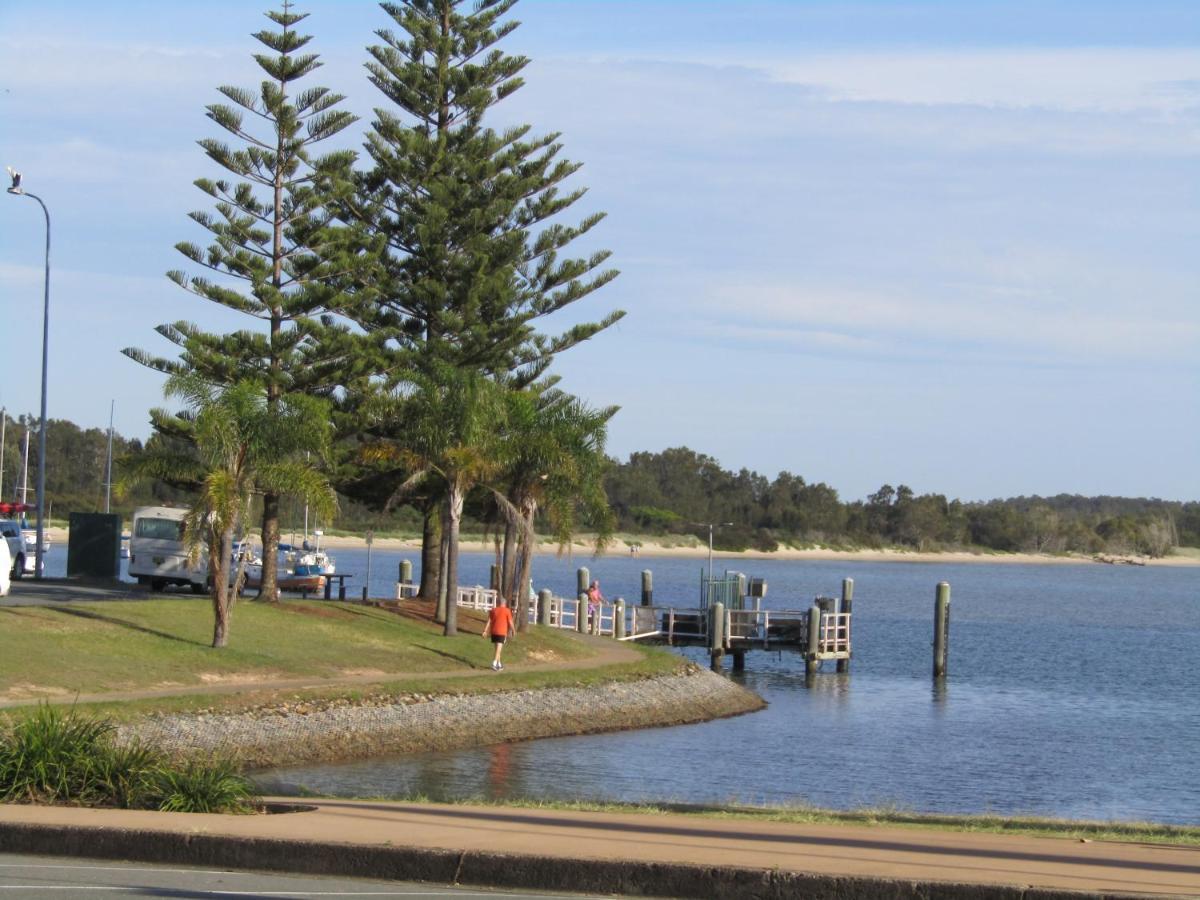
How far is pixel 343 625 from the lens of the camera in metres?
30.1

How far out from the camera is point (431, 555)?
37406 millimetres

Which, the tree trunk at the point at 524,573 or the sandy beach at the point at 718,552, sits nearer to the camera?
the tree trunk at the point at 524,573

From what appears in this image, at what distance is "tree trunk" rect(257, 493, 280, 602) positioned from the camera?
1291 inches

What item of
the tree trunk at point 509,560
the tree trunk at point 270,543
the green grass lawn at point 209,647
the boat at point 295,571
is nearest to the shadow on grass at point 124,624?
the green grass lawn at point 209,647

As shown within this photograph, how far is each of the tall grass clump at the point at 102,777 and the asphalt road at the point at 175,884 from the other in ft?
4.71

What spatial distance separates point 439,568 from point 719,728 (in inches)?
352

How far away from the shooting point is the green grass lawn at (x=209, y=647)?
22.3 metres

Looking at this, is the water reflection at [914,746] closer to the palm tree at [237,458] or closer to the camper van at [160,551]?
the palm tree at [237,458]

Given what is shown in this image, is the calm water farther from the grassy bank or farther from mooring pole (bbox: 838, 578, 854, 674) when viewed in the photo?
the grassy bank

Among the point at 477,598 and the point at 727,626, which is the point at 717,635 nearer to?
the point at 727,626

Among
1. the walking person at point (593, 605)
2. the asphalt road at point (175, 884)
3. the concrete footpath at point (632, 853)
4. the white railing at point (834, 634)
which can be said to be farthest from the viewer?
the white railing at point (834, 634)

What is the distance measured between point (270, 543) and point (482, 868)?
2378 cm

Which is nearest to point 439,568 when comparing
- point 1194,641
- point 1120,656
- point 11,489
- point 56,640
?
point 56,640

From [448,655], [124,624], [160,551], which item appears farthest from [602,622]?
[124,624]
